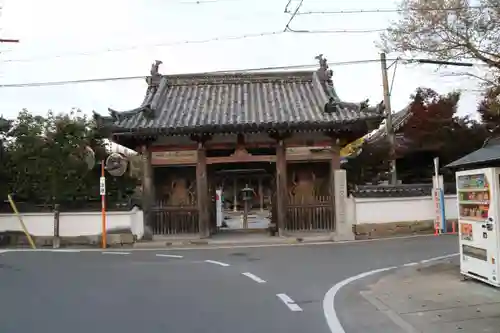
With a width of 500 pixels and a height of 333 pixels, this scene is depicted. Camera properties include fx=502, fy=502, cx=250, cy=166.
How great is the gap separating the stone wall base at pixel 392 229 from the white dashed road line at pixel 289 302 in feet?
35.9

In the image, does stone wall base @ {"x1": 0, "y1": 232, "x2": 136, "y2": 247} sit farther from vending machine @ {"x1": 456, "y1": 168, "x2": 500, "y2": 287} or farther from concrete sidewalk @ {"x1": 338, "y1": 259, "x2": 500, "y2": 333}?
vending machine @ {"x1": 456, "y1": 168, "x2": 500, "y2": 287}

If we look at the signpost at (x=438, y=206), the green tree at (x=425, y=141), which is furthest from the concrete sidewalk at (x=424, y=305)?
the green tree at (x=425, y=141)


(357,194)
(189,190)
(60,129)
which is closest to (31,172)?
(60,129)

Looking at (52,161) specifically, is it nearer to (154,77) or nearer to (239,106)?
(154,77)

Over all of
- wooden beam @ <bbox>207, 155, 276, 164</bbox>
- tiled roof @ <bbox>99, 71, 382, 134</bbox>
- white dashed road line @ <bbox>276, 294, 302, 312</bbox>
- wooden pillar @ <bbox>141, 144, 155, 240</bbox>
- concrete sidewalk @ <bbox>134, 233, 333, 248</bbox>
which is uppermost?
tiled roof @ <bbox>99, 71, 382, 134</bbox>

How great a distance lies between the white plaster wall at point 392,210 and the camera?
19.0 m

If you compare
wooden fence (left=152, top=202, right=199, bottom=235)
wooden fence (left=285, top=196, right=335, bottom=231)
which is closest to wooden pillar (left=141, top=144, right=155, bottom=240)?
wooden fence (left=152, top=202, right=199, bottom=235)

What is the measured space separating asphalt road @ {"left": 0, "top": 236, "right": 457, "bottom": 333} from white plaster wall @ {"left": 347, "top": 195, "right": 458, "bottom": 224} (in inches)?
109

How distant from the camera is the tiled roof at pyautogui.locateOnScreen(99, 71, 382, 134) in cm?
1806

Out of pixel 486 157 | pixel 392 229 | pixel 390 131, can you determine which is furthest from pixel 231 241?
pixel 486 157

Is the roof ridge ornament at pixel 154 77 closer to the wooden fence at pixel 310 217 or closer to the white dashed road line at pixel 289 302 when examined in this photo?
the wooden fence at pixel 310 217

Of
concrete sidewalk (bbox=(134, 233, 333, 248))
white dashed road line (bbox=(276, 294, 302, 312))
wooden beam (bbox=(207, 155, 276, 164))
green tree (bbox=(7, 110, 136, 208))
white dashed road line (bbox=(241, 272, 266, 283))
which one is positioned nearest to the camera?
white dashed road line (bbox=(276, 294, 302, 312))

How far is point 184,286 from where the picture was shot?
933cm

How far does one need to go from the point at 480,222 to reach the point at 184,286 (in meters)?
5.33
